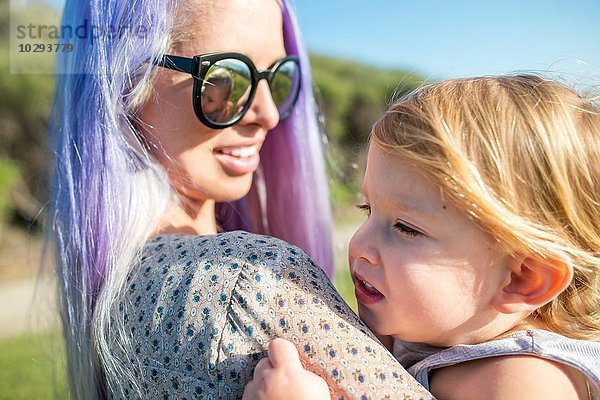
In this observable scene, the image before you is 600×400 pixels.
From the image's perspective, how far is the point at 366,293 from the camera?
5.33 ft

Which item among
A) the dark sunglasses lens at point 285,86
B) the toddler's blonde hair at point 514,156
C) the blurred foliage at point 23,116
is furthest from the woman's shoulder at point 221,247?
the blurred foliage at point 23,116

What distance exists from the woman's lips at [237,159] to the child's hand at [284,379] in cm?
89

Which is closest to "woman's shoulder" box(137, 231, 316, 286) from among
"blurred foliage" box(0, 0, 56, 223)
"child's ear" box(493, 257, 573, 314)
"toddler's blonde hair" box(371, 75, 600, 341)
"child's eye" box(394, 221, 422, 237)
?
"child's eye" box(394, 221, 422, 237)

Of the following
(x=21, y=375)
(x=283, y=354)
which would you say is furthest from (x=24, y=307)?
(x=283, y=354)

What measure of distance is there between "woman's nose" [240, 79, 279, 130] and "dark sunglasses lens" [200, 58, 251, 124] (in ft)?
0.27

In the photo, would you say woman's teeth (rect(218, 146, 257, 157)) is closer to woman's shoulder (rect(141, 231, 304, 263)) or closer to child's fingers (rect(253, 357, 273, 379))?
woman's shoulder (rect(141, 231, 304, 263))

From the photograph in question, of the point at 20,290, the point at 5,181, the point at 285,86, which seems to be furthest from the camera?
the point at 5,181

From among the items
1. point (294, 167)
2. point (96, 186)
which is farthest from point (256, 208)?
point (96, 186)

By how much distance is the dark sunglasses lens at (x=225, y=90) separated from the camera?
2.00 m

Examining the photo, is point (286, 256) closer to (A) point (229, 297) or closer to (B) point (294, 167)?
(A) point (229, 297)

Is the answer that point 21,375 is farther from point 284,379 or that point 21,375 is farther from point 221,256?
point 284,379

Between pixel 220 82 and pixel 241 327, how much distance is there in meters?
0.86

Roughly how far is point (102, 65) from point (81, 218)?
45 cm

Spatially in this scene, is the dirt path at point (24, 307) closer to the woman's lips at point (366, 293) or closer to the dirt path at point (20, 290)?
the dirt path at point (20, 290)
